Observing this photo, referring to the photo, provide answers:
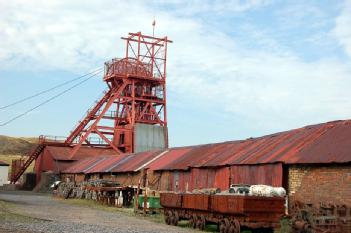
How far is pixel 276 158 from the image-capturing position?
2325 cm

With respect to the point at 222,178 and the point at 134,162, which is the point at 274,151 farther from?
the point at 134,162

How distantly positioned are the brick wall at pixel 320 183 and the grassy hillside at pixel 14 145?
96790mm

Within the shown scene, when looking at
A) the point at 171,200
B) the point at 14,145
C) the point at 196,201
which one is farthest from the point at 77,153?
the point at 14,145

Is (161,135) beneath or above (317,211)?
above

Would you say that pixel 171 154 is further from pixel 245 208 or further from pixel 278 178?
pixel 245 208

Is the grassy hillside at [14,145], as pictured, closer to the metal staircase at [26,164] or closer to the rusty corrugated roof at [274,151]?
the metal staircase at [26,164]

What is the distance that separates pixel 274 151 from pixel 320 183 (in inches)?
170

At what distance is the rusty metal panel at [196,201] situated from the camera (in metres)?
21.6

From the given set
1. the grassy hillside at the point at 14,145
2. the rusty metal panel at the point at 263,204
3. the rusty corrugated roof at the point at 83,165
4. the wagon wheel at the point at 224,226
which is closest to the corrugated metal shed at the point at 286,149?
the rusty metal panel at the point at 263,204

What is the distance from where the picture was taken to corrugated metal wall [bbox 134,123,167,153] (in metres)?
59.8

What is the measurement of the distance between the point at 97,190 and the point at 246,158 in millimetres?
14905

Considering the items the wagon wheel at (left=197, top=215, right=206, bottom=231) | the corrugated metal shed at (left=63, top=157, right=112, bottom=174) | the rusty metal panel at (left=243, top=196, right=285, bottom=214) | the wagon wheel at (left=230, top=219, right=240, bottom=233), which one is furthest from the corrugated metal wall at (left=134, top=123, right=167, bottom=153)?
the rusty metal panel at (left=243, top=196, right=285, bottom=214)

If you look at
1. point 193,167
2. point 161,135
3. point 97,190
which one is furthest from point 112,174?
point 161,135

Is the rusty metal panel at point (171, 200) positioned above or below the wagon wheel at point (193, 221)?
above
